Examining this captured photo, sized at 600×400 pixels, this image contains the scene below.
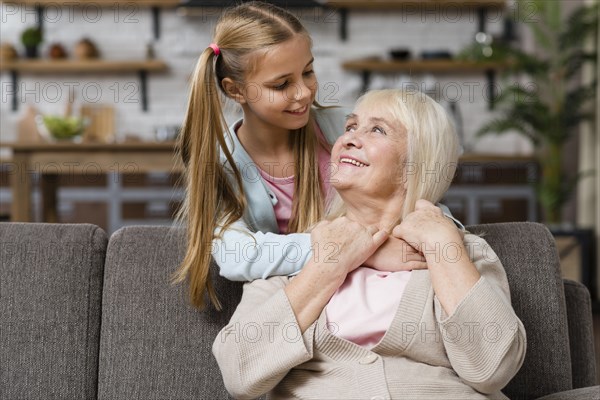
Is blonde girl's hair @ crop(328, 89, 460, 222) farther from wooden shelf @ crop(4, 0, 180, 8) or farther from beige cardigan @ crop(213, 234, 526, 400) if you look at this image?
wooden shelf @ crop(4, 0, 180, 8)

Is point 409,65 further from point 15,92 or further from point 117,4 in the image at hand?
point 15,92

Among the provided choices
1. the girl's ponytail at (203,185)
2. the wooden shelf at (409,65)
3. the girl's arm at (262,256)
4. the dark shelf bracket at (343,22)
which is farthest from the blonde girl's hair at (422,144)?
the dark shelf bracket at (343,22)

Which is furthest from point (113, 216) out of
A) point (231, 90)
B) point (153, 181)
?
point (231, 90)

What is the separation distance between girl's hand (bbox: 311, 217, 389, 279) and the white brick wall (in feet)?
15.6

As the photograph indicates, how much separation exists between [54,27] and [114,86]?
0.64 meters

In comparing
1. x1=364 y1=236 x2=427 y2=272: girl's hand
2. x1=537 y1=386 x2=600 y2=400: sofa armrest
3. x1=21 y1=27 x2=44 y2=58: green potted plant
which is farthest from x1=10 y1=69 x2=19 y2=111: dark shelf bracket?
x1=537 y1=386 x2=600 y2=400: sofa armrest

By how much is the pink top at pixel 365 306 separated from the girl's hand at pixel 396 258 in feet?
0.04

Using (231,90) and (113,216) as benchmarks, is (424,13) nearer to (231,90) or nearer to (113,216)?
(113,216)

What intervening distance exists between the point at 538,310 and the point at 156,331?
789 millimetres

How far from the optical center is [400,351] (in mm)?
1454

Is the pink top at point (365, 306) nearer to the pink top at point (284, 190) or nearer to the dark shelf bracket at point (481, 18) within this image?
the pink top at point (284, 190)

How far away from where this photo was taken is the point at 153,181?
6066mm

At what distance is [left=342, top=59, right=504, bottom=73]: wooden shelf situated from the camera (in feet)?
19.8

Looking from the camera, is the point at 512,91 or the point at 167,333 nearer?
the point at 167,333
